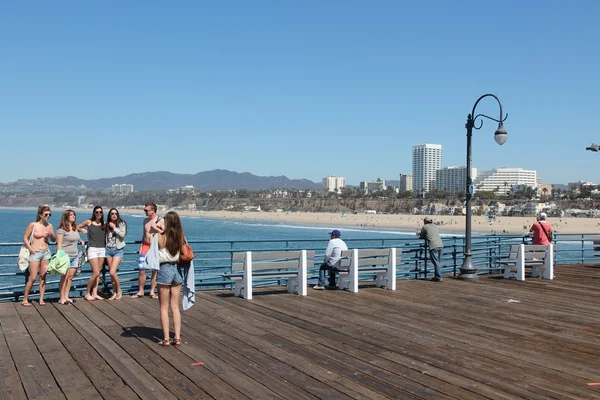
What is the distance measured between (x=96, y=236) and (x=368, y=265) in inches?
207

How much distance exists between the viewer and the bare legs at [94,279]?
10.2m

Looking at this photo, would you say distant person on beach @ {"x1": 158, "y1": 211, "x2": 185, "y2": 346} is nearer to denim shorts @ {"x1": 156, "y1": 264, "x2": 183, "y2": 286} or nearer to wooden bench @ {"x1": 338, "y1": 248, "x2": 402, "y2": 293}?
denim shorts @ {"x1": 156, "y1": 264, "x2": 183, "y2": 286}

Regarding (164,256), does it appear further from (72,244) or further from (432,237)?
(432,237)

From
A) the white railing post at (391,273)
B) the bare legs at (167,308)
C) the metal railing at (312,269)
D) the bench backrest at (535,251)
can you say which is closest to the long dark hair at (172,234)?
the bare legs at (167,308)

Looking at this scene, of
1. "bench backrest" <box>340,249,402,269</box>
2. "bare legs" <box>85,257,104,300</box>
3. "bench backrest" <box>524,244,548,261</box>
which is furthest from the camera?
"bench backrest" <box>524,244,548,261</box>

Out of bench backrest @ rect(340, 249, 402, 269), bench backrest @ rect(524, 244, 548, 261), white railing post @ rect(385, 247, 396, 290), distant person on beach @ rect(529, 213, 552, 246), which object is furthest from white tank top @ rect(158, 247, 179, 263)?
distant person on beach @ rect(529, 213, 552, 246)

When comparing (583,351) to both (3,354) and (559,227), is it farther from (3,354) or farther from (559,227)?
(559,227)

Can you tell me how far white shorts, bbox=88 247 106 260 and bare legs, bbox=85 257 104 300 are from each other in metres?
0.05

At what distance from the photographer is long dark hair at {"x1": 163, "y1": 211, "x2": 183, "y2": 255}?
732 cm

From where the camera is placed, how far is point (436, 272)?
1390 centimetres

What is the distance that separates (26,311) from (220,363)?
4210 millimetres

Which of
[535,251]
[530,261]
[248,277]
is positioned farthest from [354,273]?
[535,251]

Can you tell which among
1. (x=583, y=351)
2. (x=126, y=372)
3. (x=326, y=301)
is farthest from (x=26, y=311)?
(x=583, y=351)

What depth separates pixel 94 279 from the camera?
1040cm
